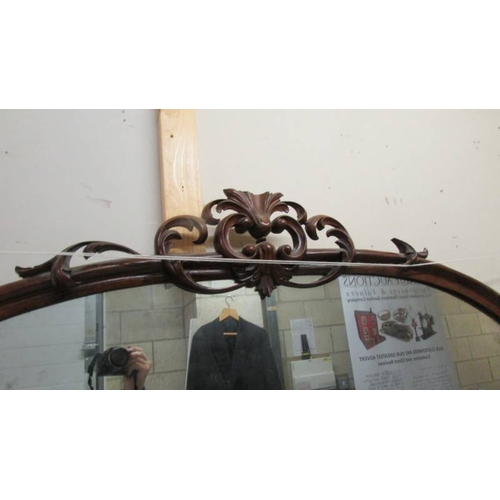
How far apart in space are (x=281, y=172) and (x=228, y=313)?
264mm

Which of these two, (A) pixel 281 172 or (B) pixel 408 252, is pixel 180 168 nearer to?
(A) pixel 281 172

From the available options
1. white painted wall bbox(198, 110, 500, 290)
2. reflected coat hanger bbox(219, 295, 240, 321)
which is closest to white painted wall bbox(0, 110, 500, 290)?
white painted wall bbox(198, 110, 500, 290)

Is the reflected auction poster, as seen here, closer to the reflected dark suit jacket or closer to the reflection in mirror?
the reflected dark suit jacket

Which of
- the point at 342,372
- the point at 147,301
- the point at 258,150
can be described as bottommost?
the point at 342,372

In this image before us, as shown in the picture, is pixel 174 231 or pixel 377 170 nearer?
pixel 174 231

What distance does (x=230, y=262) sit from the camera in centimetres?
57

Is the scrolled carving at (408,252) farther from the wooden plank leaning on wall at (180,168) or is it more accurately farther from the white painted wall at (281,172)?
the wooden plank leaning on wall at (180,168)

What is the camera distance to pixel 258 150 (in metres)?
0.70

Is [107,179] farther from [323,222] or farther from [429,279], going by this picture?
[429,279]

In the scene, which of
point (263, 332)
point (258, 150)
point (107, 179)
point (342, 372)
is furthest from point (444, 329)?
point (107, 179)

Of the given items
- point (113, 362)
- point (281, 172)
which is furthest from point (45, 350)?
point (281, 172)

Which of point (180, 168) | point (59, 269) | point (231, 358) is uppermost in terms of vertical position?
point (180, 168)

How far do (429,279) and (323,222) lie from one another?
20 centimetres

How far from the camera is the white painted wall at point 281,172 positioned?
1.90ft
